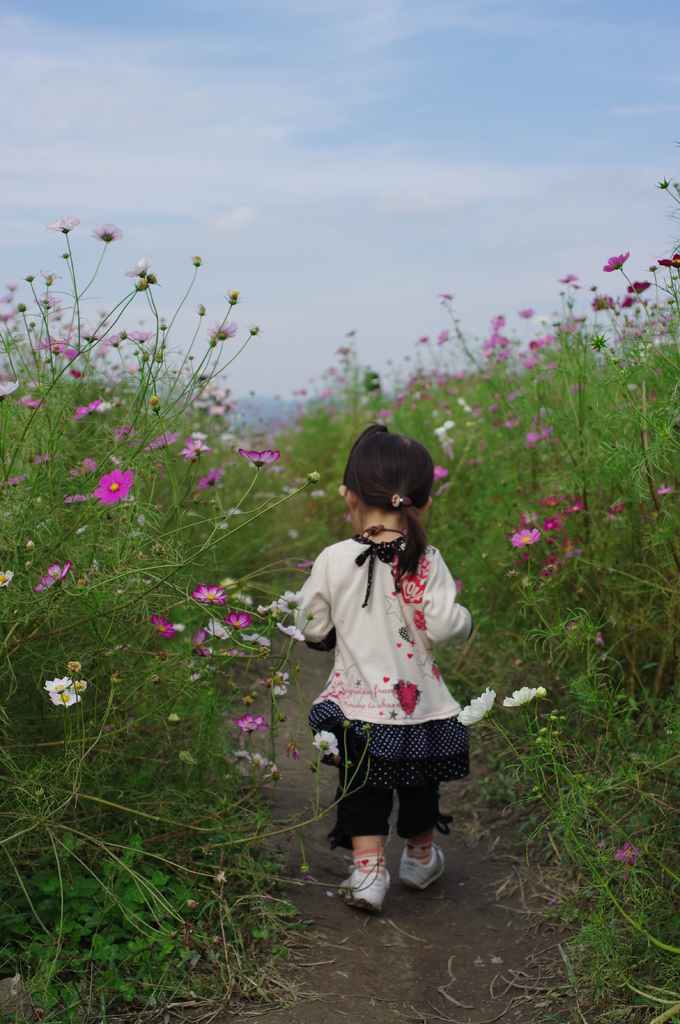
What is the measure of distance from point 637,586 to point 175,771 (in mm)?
1454

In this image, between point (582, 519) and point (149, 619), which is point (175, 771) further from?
point (582, 519)

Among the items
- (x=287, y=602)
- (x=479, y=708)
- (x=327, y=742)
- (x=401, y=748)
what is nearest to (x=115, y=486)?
(x=287, y=602)

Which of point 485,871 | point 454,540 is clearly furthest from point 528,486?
point 485,871

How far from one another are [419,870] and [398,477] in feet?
3.87

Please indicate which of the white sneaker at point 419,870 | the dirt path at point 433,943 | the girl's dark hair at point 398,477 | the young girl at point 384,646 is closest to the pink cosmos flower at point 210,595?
the young girl at point 384,646

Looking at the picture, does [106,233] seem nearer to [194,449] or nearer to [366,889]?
[194,449]

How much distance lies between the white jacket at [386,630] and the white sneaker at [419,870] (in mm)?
499

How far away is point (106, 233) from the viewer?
88.3 inches

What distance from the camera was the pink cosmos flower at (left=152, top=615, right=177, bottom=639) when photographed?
2.24 metres

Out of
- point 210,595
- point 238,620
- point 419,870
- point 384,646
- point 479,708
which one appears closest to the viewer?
point 479,708

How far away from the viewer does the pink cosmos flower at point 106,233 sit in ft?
7.32

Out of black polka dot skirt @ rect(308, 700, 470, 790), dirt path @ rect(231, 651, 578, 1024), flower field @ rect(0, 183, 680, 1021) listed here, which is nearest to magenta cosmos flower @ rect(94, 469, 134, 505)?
flower field @ rect(0, 183, 680, 1021)

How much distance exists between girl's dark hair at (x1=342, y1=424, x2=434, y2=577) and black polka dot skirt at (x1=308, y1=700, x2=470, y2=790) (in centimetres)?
44

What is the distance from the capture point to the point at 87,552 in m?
2.21
